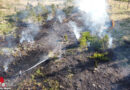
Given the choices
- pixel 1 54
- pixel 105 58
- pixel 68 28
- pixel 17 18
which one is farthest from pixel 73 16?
Answer: pixel 1 54

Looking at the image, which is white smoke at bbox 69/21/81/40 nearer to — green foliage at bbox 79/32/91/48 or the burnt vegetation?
the burnt vegetation

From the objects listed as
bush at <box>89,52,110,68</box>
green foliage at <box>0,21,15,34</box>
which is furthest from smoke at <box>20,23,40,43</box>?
bush at <box>89,52,110,68</box>

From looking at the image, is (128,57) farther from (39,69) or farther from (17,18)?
(17,18)

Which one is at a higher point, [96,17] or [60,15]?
[60,15]

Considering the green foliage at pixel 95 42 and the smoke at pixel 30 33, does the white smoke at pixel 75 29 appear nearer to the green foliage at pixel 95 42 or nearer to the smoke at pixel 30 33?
the green foliage at pixel 95 42

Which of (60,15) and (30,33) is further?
(60,15)

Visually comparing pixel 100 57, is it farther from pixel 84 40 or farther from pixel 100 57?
pixel 84 40

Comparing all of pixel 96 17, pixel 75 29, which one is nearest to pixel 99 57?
pixel 75 29

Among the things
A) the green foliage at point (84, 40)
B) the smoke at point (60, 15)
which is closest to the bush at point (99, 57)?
the green foliage at point (84, 40)
